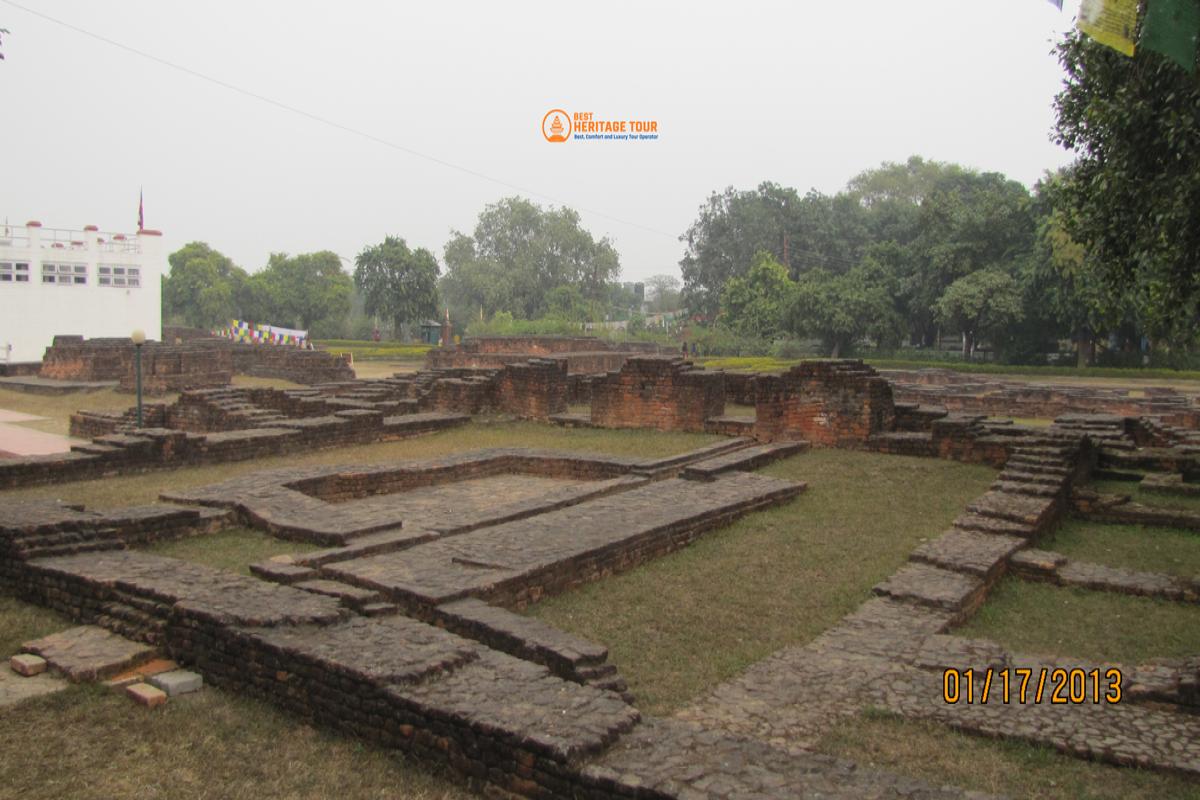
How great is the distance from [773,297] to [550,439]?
3000 centimetres

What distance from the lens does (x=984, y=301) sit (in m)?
33.6

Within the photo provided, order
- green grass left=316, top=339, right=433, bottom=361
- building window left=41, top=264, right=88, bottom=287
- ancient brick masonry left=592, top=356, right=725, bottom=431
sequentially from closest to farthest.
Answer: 1. ancient brick masonry left=592, top=356, right=725, bottom=431
2. building window left=41, top=264, right=88, bottom=287
3. green grass left=316, top=339, right=433, bottom=361

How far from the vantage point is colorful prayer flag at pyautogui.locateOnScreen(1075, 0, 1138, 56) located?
10.6ft

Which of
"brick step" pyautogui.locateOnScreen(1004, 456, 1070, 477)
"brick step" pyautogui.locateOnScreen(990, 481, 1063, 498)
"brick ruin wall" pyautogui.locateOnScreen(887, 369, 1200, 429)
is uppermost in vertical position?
"brick ruin wall" pyautogui.locateOnScreen(887, 369, 1200, 429)

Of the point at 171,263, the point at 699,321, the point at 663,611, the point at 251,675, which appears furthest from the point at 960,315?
the point at 171,263

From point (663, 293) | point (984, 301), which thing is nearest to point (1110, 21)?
point (984, 301)

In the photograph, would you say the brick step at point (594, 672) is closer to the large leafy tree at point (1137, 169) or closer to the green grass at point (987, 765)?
the green grass at point (987, 765)

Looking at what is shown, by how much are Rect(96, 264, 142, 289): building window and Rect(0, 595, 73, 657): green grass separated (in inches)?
1454

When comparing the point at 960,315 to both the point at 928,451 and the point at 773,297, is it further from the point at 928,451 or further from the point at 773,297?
the point at 928,451

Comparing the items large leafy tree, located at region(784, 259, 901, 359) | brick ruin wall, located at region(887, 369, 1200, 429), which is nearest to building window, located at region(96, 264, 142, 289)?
large leafy tree, located at region(784, 259, 901, 359)

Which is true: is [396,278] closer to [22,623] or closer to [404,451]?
[404,451]

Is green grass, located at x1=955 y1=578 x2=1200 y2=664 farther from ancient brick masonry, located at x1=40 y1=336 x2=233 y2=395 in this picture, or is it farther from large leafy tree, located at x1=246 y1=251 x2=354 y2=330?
large leafy tree, located at x1=246 y1=251 x2=354 y2=330

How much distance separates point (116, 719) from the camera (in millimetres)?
4016

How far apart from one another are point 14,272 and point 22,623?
36.7 m
